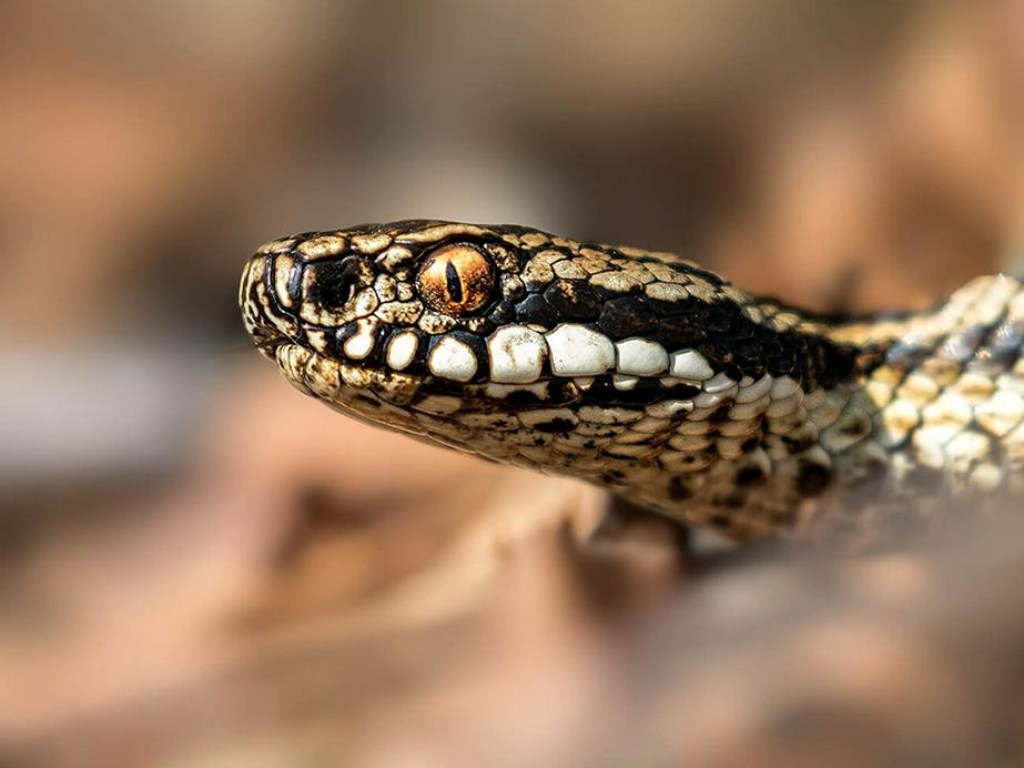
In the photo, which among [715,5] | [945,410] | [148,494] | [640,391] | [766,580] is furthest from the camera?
[148,494]

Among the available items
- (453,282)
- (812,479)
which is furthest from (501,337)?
(812,479)

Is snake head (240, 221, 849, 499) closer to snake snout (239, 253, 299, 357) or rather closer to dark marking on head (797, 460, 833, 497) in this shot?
snake snout (239, 253, 299, 357)

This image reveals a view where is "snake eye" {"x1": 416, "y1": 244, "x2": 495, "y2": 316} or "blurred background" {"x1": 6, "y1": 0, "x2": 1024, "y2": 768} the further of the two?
"blurred background" {"x1": 6, "y1": 0, "x2": 1024, "y2": 768}

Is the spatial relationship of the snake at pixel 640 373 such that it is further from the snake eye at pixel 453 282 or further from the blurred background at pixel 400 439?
the blurred background at pixel 400 439

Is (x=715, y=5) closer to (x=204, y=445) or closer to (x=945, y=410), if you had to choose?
(x=945, y=410)

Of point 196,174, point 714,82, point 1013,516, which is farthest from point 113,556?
point 1013,516

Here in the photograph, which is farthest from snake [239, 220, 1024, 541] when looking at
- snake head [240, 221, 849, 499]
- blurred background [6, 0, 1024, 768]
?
blurred background [6, 0, 1024, 768]

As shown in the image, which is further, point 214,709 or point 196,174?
point 196,174
